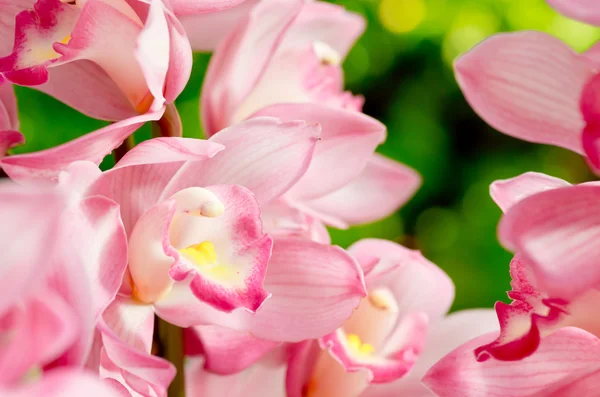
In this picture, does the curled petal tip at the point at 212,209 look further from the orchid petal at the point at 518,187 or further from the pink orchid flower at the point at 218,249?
the orchid petal at the point at 518,187

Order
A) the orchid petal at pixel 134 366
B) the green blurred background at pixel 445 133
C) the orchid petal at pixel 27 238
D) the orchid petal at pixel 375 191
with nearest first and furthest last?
the orchid petal at pixel 27 238, the orchid petal at pixel 134 366, the orchid petal at pixel 375 191, the green blurred background at pixel 445 133

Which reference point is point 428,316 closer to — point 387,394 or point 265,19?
point 387,394

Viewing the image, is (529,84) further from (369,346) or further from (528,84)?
(369,346)

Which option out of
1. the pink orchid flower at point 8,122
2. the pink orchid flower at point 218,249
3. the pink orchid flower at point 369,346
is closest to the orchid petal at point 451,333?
the pink orchid flower at point 369,346

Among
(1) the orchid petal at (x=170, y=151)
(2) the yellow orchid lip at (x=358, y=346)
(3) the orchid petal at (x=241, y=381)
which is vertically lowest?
(3) the orchid petal at (x=241, y=381)

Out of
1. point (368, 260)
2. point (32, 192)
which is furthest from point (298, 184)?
point (32, 192)

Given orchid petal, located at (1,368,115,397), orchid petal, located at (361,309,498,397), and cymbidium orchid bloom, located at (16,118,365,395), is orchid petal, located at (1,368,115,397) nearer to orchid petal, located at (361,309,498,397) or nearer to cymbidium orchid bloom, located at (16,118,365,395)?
cymbidium orchid bloom, located at (16,118,365,395)
